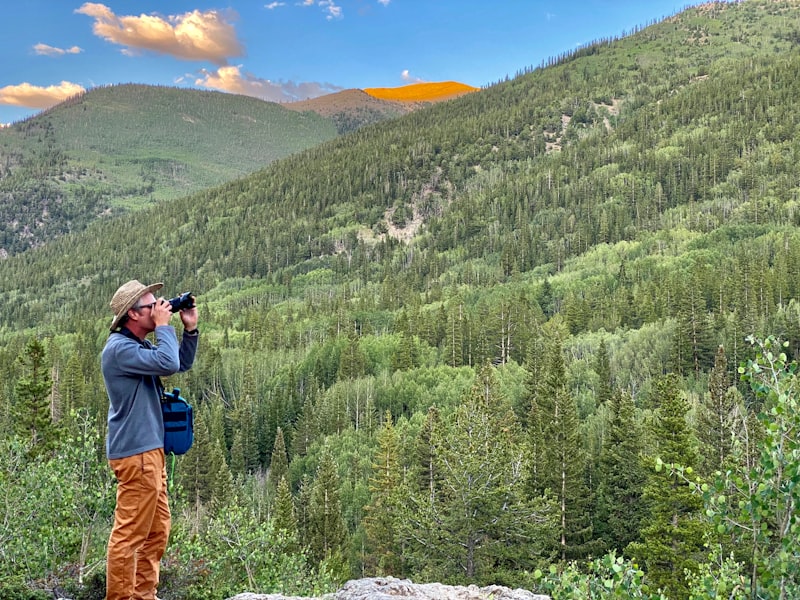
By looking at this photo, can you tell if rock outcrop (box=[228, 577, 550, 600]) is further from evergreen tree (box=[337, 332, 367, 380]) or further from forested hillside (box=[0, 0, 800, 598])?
evergreen tree (box=[337, 332, 367, 380])

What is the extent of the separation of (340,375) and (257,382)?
17372 millimetres

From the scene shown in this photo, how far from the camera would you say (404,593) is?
9.60 m

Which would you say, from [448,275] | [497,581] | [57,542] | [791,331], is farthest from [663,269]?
[57,542]

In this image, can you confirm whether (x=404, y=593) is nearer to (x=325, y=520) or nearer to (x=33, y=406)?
(x=33, y=406)

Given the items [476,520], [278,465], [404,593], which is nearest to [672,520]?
[476,520]

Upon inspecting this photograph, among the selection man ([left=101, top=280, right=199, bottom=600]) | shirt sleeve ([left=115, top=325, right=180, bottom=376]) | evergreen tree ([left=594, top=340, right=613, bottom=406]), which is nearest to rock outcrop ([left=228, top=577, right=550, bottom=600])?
man ([left=101, top=280, right=199, bottom=600])

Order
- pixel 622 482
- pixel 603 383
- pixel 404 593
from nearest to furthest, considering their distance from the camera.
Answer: pixel 404 593 → pixel 622 482 → pixel 603 383

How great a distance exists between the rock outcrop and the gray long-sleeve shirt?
3.65 metres

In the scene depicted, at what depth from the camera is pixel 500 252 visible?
642 ft

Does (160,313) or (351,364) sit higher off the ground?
(160,313)

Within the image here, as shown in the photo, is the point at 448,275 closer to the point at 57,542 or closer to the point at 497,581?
the point at 497,581

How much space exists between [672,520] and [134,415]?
30990mm

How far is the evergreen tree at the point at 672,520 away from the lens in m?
29.0

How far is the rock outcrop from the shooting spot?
923cm
